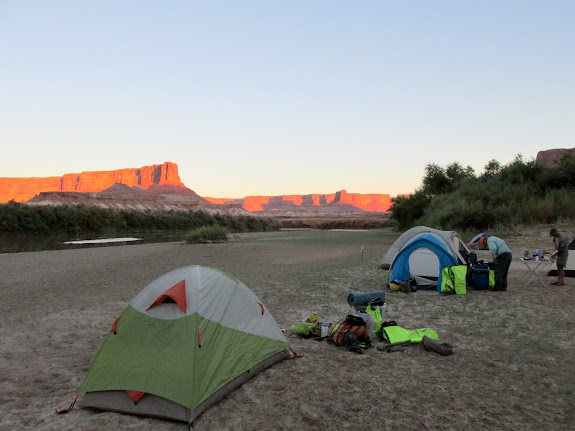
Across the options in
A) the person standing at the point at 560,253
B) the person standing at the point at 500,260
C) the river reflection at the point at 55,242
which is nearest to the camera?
the person standing at the point at 500,260

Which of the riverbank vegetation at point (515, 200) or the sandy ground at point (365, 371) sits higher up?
the riverbank vegetation at point (515, 200)

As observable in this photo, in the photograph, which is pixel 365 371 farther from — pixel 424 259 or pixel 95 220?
pixel 95 220

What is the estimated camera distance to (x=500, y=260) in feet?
35.3

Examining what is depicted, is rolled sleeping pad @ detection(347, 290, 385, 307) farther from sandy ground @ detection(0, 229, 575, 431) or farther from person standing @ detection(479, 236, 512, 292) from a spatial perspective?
person standing @ detection(479, 236, 512, 292)

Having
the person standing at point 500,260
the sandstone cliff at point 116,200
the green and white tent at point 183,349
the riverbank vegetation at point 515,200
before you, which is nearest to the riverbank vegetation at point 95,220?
the sandstone cliff at point 116,200

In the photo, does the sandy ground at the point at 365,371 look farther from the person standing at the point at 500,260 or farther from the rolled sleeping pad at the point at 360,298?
the rolled sleeping pad at the point at 360,298

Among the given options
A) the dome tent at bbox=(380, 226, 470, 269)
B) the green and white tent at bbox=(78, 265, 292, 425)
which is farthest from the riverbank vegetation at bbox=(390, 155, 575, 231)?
the green and white tent at bbox=(78, 265, 292, 425)

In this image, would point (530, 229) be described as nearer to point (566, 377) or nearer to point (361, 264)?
point (361, 264)

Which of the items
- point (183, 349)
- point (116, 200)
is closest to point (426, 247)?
point (183, 349)

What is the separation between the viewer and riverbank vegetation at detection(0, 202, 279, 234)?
47.5 meters

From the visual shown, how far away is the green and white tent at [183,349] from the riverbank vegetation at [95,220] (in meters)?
36.5

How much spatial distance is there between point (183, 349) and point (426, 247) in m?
8.37

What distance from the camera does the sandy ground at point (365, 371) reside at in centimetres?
414

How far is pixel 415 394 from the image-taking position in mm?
4691
